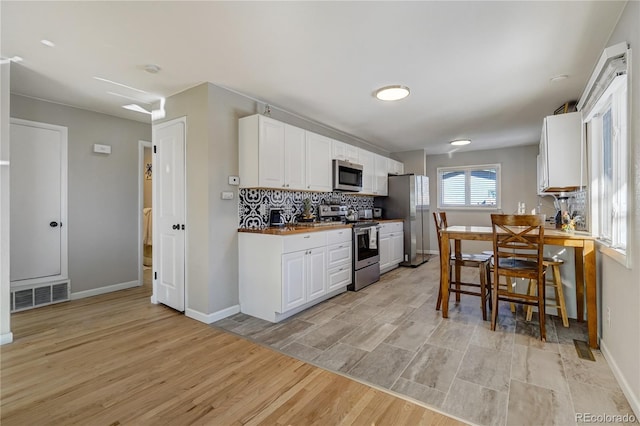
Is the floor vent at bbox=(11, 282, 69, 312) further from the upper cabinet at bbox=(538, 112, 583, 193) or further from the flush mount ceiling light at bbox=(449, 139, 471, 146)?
the flush mount ceiling light at bbox=(449, 139, 471, 146)

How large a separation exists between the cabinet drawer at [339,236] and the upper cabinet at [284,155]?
0.69 metres

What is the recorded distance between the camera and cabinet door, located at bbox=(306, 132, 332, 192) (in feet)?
13.0

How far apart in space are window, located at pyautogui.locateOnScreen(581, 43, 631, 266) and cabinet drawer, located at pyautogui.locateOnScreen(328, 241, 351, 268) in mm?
2504

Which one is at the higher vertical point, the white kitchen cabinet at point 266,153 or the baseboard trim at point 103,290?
the white kitchen cabinet at point 266,153

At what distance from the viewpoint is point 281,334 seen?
109 inches

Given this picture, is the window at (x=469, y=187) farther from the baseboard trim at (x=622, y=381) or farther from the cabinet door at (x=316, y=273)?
the baseboard trim at (x=622, y=381)

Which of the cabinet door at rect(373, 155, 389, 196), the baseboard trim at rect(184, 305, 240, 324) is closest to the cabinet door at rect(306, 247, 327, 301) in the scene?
the baseboard trim at rect(184, 305, 240, 324)

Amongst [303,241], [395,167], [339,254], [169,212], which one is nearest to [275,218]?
[303,241]

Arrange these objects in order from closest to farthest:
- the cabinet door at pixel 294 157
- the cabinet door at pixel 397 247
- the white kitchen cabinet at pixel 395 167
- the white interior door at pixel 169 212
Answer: the white interior door at pixel 169 212
the cabinet door at pixel 294 157
the cabinet door at pixel 397 247
the white kitchen cabinet at pixel 395 167

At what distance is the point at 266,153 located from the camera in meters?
3.29

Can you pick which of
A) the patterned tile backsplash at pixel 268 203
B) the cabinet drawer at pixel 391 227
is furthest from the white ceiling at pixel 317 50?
the cabinet drawer at pixel 391 227

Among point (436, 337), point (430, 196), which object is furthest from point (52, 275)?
point (430, 196)

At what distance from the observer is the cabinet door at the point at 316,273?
3381 mm

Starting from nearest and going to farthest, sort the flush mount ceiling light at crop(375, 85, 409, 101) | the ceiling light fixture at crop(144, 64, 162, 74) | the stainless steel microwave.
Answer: the ceiling light fixture at crop(144, 64, 162, 74) → the flush mount ceiling light at crop(375, 85, 409, 101) → the stainless steel microwave
